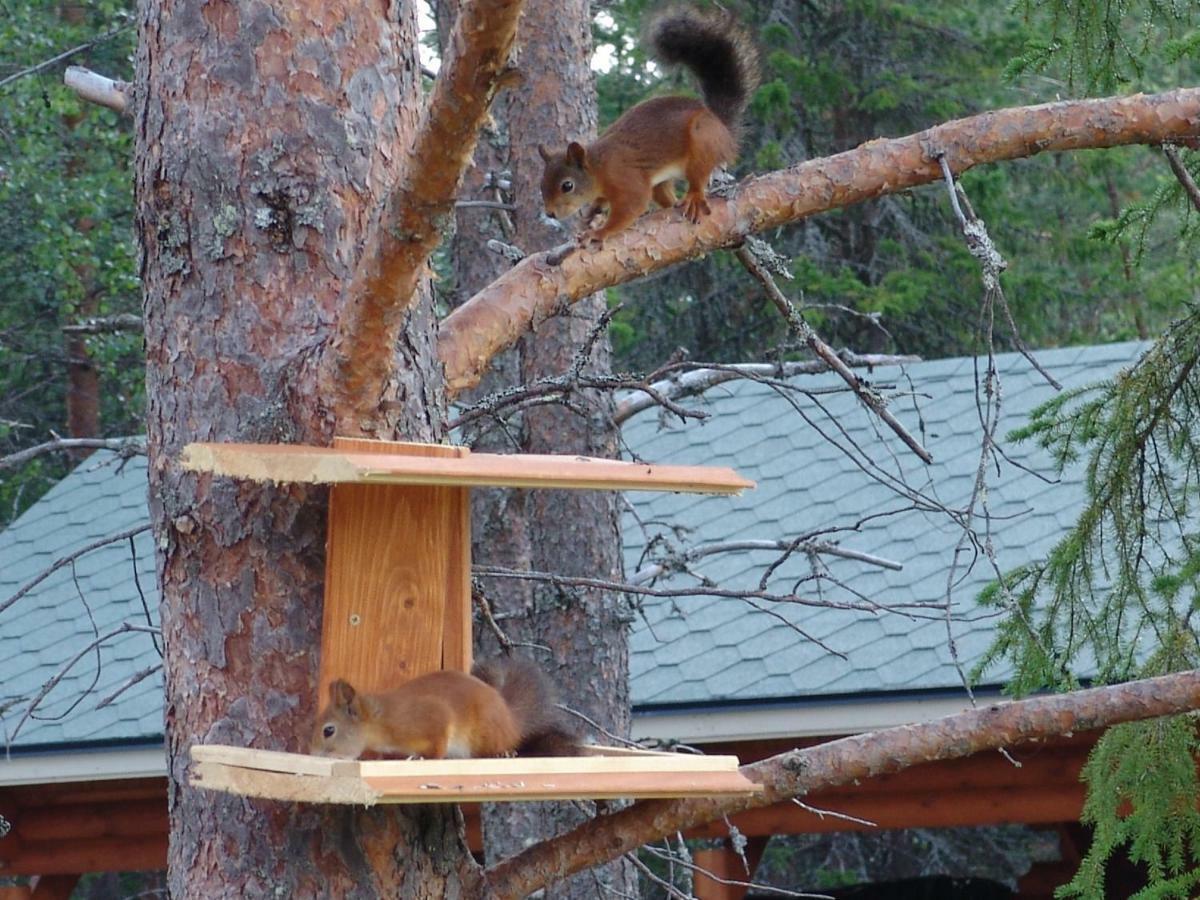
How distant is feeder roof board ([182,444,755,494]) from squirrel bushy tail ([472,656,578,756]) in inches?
19.0

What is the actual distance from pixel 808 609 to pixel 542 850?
3.80 metres

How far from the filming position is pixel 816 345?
281cm

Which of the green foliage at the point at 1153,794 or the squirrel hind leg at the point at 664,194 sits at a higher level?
the squirrel hind leg at the point at 664,194

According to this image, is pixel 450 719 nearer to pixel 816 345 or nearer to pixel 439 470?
pixel 439 470

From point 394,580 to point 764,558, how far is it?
4368mm

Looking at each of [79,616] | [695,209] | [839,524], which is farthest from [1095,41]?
[79,616]

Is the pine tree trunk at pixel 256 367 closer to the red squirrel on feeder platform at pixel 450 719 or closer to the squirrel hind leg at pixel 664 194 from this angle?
the red squirrel on feeder platform at pixel 450 719

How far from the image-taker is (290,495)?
227 centimetres

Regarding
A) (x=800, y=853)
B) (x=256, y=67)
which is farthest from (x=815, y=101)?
(x=256, y=67)

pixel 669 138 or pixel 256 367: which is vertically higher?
pixel 669 138

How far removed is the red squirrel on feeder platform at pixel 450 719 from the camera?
2.14m

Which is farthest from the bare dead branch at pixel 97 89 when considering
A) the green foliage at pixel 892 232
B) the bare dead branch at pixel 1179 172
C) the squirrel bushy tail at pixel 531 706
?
the green foliage at pixel 892 232

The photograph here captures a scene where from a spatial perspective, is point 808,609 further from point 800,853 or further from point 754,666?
point 800,853

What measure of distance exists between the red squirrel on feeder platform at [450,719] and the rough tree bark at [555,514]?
2103 millimetres
